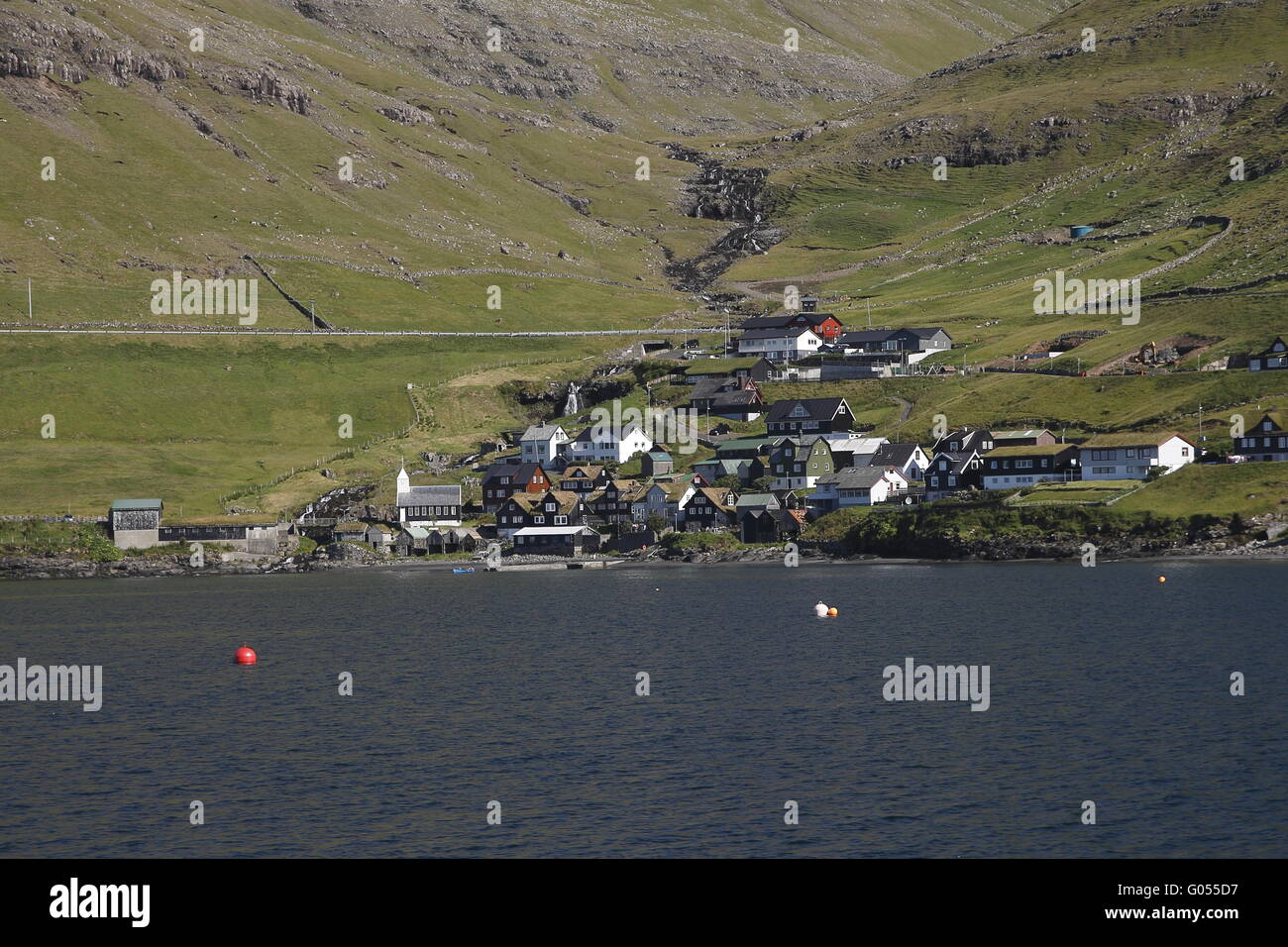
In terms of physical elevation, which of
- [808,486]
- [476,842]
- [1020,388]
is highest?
[1020,388]

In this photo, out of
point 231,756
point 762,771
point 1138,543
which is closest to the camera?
point 762,771

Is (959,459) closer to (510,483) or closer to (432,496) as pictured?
(510,483)

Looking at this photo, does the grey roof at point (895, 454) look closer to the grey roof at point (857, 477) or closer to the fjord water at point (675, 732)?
the grey roof at point (857, 477)

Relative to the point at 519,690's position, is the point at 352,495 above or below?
above

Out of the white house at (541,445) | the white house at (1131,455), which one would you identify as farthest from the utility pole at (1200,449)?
the white house at (541,445)

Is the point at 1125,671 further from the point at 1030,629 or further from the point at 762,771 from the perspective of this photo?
the point at 762,771

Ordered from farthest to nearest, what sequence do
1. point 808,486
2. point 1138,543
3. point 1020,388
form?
1. point 1020,388
2. point 808,486
3. point 1138,543
